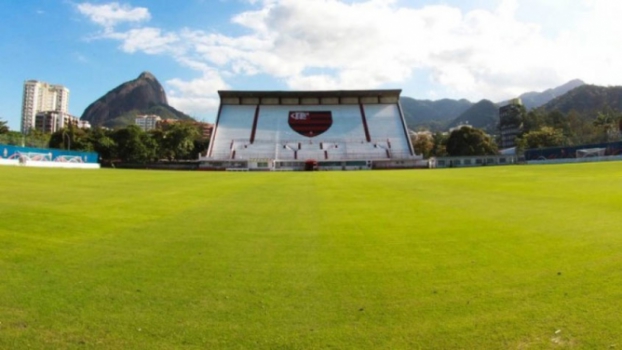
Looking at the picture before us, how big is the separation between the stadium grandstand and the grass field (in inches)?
2560

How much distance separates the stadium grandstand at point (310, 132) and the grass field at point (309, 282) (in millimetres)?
65012

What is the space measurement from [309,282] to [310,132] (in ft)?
290

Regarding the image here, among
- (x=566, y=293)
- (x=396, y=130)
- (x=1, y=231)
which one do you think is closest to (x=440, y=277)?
(x=566, y=293)

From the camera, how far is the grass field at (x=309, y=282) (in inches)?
142

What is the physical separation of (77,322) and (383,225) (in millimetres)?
6327

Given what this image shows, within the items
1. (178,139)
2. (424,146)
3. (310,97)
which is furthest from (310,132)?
(424,146)

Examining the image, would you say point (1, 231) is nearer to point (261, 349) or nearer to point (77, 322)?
point (77, 322)

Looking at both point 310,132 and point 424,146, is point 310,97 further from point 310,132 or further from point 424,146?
point 424,146

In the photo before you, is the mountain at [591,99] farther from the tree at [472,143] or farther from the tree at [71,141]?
the tree at [71,141]

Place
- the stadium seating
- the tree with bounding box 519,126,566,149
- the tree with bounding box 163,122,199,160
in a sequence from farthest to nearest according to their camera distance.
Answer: the tree with bounding box 163,122,199,160 → the tree with bounding box 519,126,566,149 → the stadium seating

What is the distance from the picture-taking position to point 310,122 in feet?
313

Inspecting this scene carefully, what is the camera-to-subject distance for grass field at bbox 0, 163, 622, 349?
3604 millimetres

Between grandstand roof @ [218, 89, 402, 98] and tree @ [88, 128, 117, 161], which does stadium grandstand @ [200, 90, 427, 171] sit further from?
tree @ [88, 128, 117, 161]

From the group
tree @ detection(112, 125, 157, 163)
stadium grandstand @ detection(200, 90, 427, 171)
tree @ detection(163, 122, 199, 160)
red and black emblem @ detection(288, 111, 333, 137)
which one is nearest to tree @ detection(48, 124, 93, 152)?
tree @ detection(112, 125, 157, 163)
